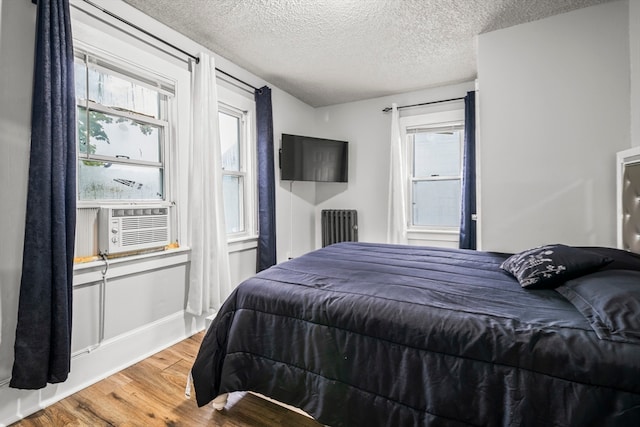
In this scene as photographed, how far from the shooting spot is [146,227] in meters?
2.19

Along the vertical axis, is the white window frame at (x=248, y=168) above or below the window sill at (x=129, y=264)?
above

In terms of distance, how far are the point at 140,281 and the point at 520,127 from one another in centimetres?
323

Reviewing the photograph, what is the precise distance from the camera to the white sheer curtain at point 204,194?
2.53 metres

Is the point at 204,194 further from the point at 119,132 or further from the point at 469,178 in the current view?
the point at 469,178

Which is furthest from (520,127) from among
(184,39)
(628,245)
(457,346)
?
(184,39)

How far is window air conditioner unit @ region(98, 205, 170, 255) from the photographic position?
196 centimetres

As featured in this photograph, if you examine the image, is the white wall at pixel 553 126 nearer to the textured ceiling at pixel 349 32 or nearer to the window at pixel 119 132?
the textured ceiling at pixel 349 32

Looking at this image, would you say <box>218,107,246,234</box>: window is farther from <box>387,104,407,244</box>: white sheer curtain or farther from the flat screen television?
<box>387,104,407,244</box>: white sheer curtain

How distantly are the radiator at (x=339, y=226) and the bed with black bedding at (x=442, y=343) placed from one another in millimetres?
2467

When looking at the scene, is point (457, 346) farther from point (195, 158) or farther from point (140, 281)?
point (195, 158)

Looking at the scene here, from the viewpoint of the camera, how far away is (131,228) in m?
2.08

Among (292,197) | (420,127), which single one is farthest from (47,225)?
(420,127)

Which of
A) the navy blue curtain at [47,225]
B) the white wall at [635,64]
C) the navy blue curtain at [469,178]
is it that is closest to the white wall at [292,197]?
the navy blue curtain at [469,178]

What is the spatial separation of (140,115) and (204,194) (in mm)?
762
